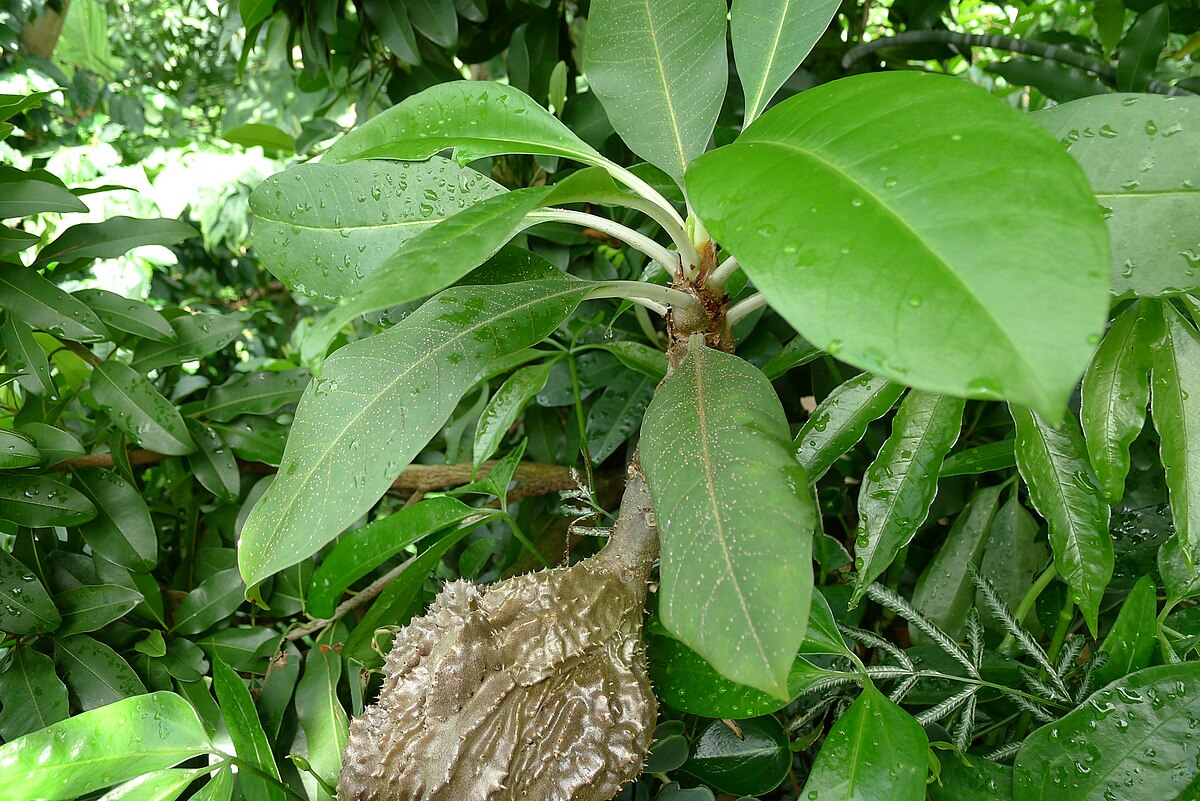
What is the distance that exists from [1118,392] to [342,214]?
0.63 metres

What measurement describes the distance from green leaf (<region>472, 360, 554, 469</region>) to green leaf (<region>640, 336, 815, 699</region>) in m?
0.22

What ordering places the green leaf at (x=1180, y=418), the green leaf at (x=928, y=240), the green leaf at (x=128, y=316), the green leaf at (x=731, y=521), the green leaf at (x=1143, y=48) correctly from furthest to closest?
the green leaf at (x=1143, y=48)
the green leaf at (x=128, y=316)
the green leaf at (x=1180, y=418)
the green leaf at (x=731, y=521)
the green leaf at (x=928, y=240)

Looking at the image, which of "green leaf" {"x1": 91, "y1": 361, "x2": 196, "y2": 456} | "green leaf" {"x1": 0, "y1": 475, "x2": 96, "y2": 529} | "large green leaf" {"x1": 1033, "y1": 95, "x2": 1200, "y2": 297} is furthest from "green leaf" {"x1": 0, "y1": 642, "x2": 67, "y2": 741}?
"large green leaf" {"x1": 1033, "y1": 95, "x2": 1200, "y2": 297}

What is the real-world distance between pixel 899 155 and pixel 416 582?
0.57 m

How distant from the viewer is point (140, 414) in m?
0.81

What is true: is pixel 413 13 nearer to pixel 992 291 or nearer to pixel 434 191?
pixel 434 191

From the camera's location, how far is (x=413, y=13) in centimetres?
105

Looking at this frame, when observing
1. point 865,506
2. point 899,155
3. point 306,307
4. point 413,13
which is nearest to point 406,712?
point 865,506

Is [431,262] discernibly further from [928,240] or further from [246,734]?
[246,734]

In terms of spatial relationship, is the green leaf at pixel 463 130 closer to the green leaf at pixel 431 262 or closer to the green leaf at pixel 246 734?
the green leaf at pixel 431 262

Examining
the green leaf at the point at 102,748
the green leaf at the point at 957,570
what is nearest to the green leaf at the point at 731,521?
the green leaf at the point at 957,570

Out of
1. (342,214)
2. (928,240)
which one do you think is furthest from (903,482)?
(342,214)

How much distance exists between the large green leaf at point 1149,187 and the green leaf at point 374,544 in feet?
1.82

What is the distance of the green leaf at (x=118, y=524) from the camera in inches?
30.2
